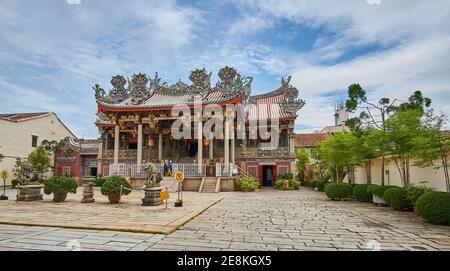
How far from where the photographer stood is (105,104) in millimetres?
20781

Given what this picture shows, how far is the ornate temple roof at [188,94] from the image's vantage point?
19.6m

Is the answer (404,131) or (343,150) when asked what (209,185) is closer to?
(343,150)

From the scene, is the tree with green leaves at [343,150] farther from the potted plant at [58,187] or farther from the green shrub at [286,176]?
the potted plant at [58,187]

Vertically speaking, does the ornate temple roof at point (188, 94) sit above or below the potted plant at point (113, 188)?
above

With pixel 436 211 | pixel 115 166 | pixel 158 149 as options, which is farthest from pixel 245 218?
pixel 158 149

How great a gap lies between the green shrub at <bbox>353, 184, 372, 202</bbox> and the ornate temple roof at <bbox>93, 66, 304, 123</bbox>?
9.34m

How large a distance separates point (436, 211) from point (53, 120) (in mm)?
36526

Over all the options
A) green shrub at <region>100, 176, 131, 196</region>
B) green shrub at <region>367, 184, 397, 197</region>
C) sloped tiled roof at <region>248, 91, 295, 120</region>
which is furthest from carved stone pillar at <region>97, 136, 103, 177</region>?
green shrub at <region>367, 184, 397, 197</region>

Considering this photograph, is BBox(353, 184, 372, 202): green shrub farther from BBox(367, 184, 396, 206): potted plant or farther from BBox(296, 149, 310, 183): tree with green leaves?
BBox(296, 149, 310, 183): tree with green leaves

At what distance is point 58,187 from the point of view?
1154 cm

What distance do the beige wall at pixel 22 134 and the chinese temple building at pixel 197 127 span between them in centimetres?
791

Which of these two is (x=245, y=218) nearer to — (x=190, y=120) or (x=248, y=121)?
(x=190, y=120)

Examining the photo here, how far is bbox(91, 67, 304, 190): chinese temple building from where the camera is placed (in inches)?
783

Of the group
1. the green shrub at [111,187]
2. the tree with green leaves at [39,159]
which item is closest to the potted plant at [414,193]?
the green shrub at [111,187]
